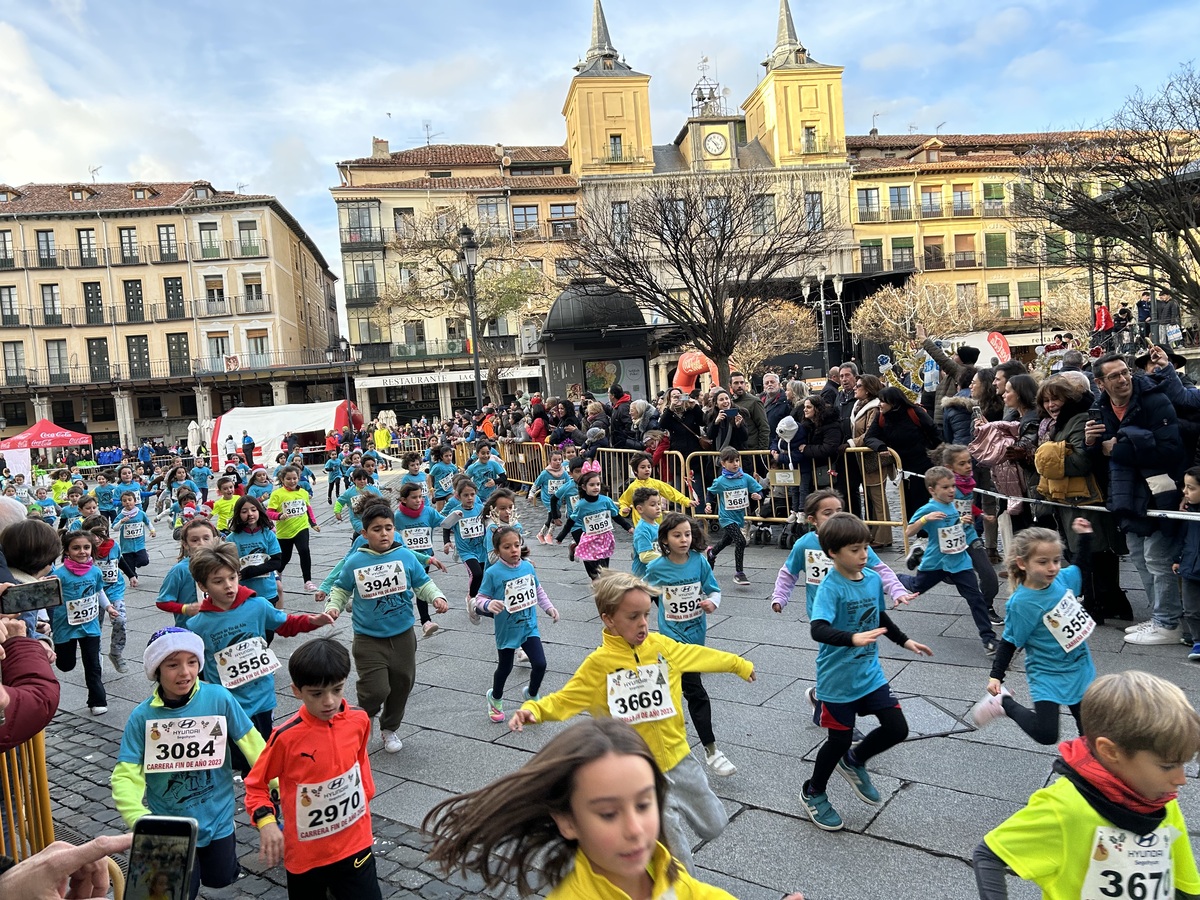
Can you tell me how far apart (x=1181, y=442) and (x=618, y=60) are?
4912cm

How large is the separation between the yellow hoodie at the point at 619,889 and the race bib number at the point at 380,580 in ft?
12.2

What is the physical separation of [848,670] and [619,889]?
2.48 meters

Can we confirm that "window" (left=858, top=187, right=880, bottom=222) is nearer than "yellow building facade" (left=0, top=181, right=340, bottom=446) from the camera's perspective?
No

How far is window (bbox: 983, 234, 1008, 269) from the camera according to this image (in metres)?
51.8

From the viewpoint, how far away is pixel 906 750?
184 inches

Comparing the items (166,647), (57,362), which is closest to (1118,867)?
(166,647)

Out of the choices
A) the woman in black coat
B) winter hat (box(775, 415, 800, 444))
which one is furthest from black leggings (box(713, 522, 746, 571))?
the woman in black coat

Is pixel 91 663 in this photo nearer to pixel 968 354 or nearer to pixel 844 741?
pixel 844 741

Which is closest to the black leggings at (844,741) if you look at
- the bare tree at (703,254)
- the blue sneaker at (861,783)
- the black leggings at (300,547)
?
the blue sneaker at (861,783)

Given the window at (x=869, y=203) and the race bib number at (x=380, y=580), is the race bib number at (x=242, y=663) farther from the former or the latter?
the window at (x=869, y=203)

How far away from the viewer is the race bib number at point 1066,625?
3.98 metres

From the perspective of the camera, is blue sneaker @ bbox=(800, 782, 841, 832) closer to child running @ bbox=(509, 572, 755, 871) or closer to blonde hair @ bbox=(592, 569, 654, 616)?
child running @ bbox=(509, 572, 755, 871)

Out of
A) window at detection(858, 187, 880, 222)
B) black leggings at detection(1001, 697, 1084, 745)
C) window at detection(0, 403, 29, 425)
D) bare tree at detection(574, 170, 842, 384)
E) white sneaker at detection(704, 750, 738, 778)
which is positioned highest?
window at detection(858, 187, 880, 222)

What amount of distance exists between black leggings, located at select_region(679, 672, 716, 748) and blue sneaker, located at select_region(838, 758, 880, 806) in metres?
0.71
